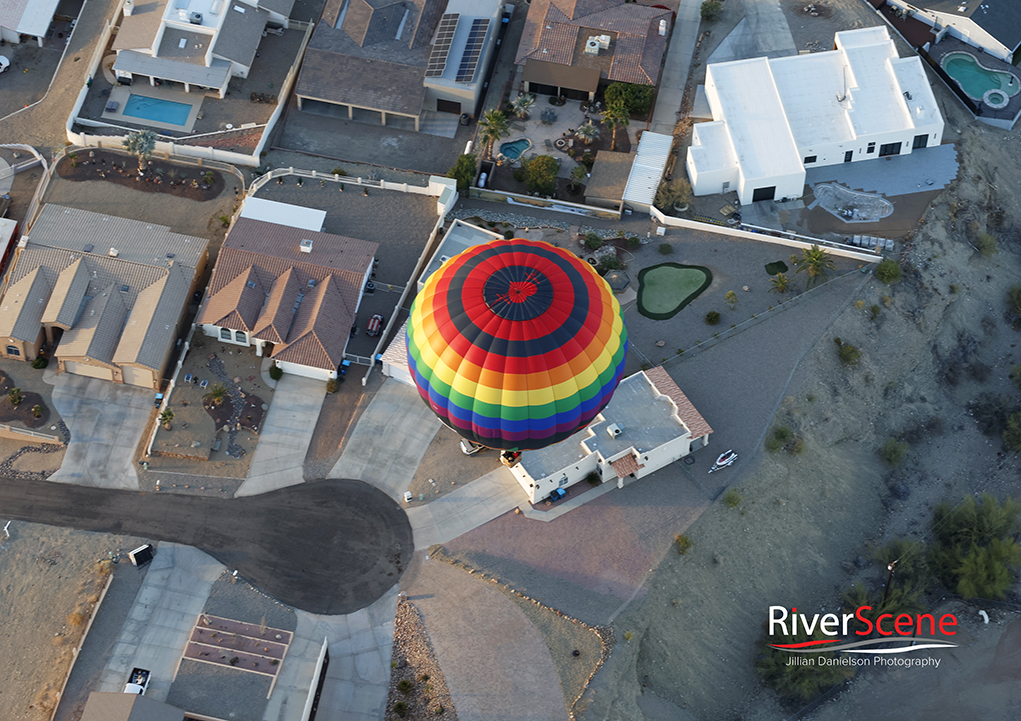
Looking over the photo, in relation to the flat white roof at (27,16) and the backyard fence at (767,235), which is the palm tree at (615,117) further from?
the flat white roof at (27,16)

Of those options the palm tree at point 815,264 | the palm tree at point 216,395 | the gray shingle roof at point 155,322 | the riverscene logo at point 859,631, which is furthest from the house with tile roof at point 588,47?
the riverscene logo at point 859,631

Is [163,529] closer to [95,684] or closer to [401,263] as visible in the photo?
[95,684]

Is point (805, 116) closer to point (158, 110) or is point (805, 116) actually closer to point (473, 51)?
point (473, 51)

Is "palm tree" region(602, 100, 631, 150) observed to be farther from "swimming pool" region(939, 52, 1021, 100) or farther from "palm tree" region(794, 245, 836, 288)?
"swimming pool" region(939, 52, 1021, 100)

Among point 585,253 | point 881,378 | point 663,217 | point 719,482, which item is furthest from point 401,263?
point 881,378

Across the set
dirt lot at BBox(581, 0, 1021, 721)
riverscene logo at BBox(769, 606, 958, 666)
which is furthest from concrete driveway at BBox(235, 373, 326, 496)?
riverscene logo at BBox(769, 606, 958, 666)

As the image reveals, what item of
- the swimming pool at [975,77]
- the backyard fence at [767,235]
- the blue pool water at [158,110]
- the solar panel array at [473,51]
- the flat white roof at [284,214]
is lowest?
the backyard fence at [767,235]

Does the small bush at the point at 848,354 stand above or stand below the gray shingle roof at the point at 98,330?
below
